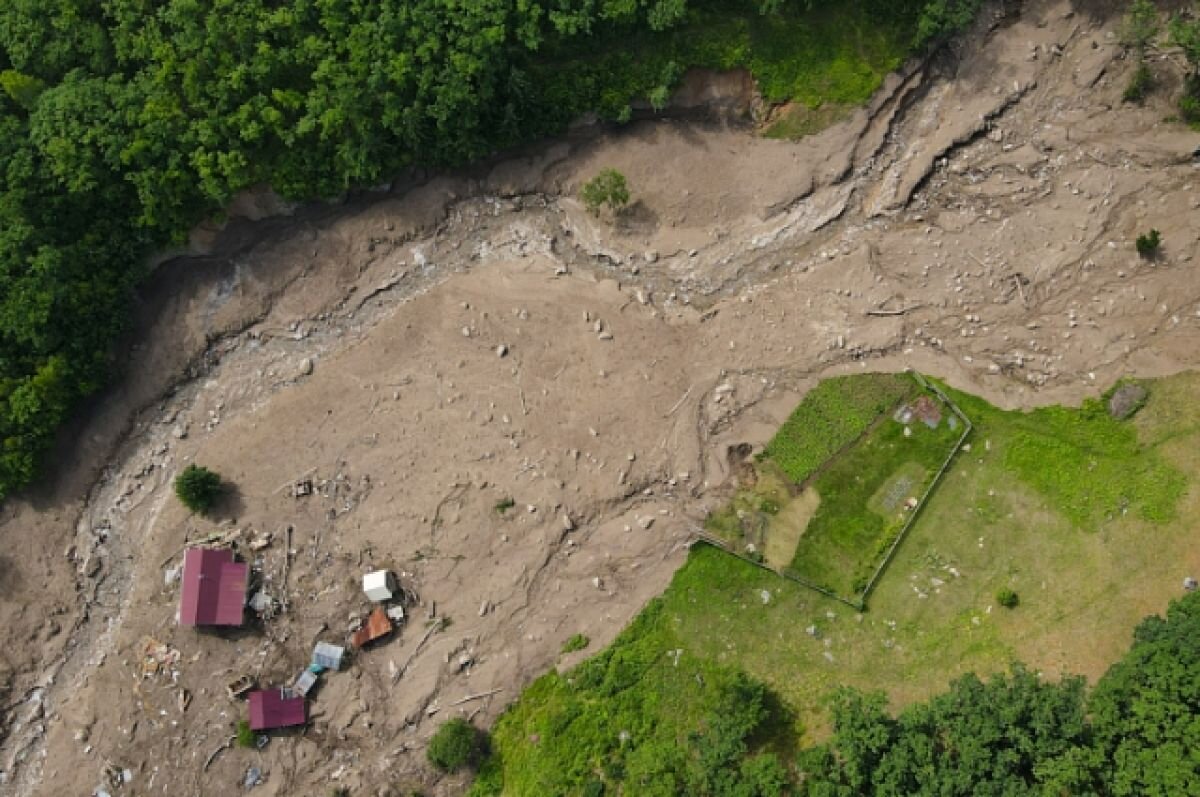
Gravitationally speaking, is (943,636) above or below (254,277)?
below

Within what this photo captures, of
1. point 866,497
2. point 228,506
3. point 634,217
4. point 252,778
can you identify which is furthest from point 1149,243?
point 252,778

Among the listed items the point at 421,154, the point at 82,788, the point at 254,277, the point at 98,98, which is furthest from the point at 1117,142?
the point at 82,788

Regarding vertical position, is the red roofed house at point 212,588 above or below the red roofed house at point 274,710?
above

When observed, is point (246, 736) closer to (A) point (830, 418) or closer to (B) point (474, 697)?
(B) point (474, 697)

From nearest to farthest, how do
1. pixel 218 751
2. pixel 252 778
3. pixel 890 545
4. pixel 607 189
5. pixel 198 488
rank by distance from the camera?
1. pixel 890 545
2. pixel 252 778
3. pixel 218 751
4. pixel 198 488
5. pixel 607 189

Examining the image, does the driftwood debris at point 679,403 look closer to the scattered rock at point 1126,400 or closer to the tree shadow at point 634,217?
the tree shadow at point 634,217

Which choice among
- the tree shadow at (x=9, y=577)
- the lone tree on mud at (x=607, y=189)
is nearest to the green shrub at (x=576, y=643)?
the lone tree on mud at (x=607, y=189)

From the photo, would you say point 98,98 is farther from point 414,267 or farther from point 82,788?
point 82,788
